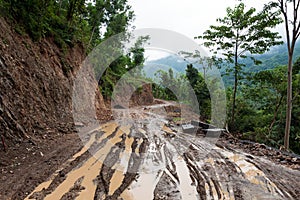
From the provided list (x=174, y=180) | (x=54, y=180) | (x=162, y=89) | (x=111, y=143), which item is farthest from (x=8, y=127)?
(x=162, y=89)

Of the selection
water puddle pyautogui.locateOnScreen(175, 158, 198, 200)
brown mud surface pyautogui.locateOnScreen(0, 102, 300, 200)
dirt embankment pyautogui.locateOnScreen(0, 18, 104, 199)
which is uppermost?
dirt embankment pyautogui.locateOnScreen(0, 18, 104, 199)

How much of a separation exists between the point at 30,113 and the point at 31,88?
3.29 ft

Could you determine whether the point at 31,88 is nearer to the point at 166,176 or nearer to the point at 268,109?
the point at 166,176

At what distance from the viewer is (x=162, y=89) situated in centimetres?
3812

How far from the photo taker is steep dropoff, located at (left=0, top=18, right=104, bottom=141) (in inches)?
183

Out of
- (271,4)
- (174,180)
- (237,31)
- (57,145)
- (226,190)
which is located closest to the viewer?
(226,190)

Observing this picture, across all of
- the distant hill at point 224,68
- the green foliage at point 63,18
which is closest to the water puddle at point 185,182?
the distant hill at point 224,68

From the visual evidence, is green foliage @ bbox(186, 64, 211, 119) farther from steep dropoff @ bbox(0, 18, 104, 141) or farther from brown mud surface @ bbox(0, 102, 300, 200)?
steep dropoff @ bbox(0, 18, 104, 141)

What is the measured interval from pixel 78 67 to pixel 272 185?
10627 mm

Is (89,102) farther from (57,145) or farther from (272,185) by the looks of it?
(272,185)

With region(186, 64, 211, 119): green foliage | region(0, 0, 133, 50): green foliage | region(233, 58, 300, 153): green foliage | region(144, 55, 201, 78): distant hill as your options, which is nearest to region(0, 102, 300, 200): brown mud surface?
region(233, 58, 300, 153): green foliage

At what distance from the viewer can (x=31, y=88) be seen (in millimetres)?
5969

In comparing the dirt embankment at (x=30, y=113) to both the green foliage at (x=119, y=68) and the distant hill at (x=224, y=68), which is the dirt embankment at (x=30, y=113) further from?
the green foliage at (x=119, y=68)

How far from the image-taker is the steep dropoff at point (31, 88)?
183 inches
